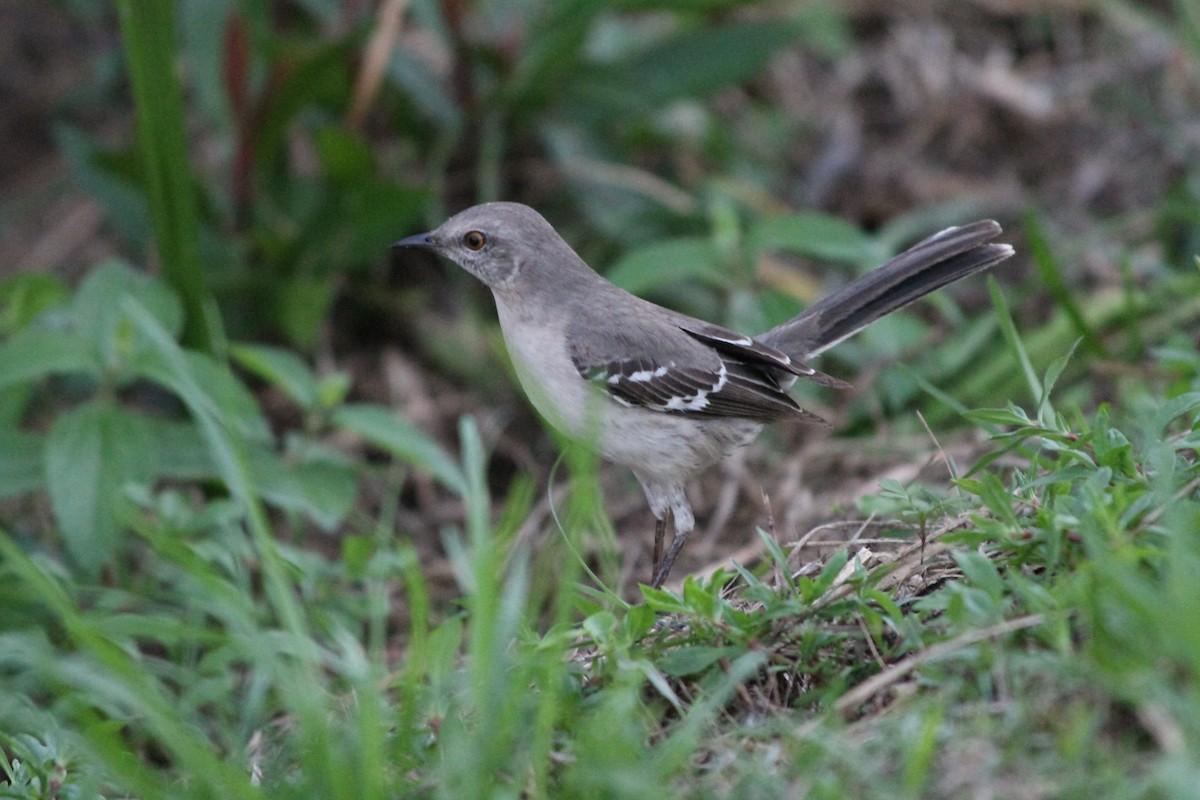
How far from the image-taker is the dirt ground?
7512 millimetres

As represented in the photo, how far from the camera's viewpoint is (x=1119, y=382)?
6254 mm

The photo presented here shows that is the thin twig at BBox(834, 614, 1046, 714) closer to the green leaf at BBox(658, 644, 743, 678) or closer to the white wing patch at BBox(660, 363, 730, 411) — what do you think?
the green leaf at BBox(658, 644, 743, 678)

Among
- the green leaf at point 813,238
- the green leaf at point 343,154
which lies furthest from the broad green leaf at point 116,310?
the green leaf at point 813,238

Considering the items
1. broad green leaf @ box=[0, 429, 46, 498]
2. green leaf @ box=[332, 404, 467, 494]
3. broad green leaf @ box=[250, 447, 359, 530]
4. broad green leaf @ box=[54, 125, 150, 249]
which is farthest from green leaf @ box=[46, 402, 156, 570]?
broad green leaf @ box=[54, 125, 150, 249]

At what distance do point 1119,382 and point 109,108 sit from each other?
6.66 meters

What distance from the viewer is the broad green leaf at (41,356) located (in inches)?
202

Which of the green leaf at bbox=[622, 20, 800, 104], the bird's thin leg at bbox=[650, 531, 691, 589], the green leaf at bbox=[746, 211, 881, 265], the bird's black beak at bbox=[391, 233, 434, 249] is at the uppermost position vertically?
the green leaf at bbox=[622, 20, 800, 104]

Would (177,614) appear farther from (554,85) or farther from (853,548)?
(554,85)

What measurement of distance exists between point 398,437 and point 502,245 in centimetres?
108

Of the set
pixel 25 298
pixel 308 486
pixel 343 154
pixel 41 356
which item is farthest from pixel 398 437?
pixel 343 154

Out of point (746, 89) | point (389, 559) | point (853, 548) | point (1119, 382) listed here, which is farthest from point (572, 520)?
point (746, 89)

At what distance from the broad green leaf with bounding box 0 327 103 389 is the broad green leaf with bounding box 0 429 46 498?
0.24 m

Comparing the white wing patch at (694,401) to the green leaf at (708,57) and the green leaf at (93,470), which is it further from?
the green leaf at (708,57)

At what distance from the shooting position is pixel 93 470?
513cm
